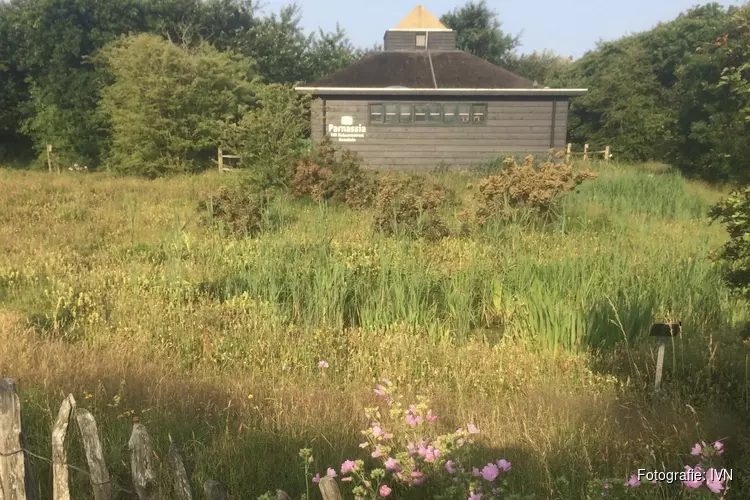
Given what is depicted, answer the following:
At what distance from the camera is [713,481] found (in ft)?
5.88

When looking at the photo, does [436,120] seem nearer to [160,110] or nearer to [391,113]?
[391,113]

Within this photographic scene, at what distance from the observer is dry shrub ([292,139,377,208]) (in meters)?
12.2

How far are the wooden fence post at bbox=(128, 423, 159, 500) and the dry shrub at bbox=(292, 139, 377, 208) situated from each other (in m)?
10.2

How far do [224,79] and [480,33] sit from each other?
86.2 ft

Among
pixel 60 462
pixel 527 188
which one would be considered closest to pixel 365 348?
pixel 60 462

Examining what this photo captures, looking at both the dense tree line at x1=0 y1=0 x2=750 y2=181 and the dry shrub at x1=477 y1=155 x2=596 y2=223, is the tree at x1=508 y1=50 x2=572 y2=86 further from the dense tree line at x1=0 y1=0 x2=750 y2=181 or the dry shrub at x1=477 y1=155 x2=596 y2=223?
the dry shrub at x1=477 y1=155 x2=596 y2=223

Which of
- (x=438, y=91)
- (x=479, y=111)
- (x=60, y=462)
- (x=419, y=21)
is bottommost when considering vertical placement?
(x=60, y=462)

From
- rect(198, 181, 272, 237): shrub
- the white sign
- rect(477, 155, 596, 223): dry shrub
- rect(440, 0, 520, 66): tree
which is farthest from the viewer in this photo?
rect(440, 0, 520, 66): tree

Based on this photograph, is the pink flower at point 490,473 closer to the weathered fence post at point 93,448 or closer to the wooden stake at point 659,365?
the weathered fence post at point 93,448

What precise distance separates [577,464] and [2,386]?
2.35 m

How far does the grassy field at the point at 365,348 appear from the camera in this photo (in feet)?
9.31

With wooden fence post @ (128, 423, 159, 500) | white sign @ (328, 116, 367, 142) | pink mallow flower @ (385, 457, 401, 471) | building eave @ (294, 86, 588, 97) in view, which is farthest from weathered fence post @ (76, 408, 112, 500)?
white sign @ (328, 116, 367, 142)

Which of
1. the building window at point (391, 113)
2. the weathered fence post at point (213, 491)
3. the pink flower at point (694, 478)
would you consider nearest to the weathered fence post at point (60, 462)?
the weathered fence post at point (213, 491)

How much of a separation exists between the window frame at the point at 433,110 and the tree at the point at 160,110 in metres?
4.78
